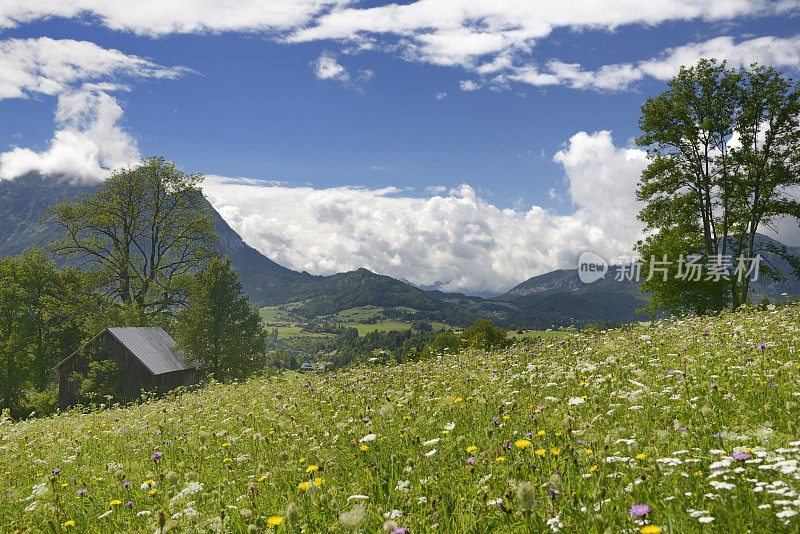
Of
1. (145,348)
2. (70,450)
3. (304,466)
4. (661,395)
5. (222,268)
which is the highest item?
(222,268)

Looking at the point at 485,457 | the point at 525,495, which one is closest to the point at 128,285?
the point at 485,457

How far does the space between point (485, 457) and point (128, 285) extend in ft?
144

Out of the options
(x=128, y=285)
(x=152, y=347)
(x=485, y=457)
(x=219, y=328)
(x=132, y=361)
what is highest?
(x=128, y=285)

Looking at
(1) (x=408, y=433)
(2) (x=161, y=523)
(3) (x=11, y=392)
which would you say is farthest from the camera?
(3) (x=11, y=392)

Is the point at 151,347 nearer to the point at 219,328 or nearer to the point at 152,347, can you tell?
the point at 152,347

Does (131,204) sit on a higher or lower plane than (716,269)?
higher

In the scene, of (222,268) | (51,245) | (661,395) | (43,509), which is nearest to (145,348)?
(222,268)

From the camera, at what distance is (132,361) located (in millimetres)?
36594

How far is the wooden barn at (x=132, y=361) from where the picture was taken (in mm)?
36500

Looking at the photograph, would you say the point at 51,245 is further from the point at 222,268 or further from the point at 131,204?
the point at 222,268

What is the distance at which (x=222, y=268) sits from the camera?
136 feet

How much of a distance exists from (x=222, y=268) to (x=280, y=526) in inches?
1605

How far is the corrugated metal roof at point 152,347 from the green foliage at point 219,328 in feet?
4.81

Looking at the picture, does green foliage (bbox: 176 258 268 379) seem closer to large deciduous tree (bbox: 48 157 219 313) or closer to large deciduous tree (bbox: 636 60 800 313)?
large deciduous tree (bbox: 48 157 219 313)
